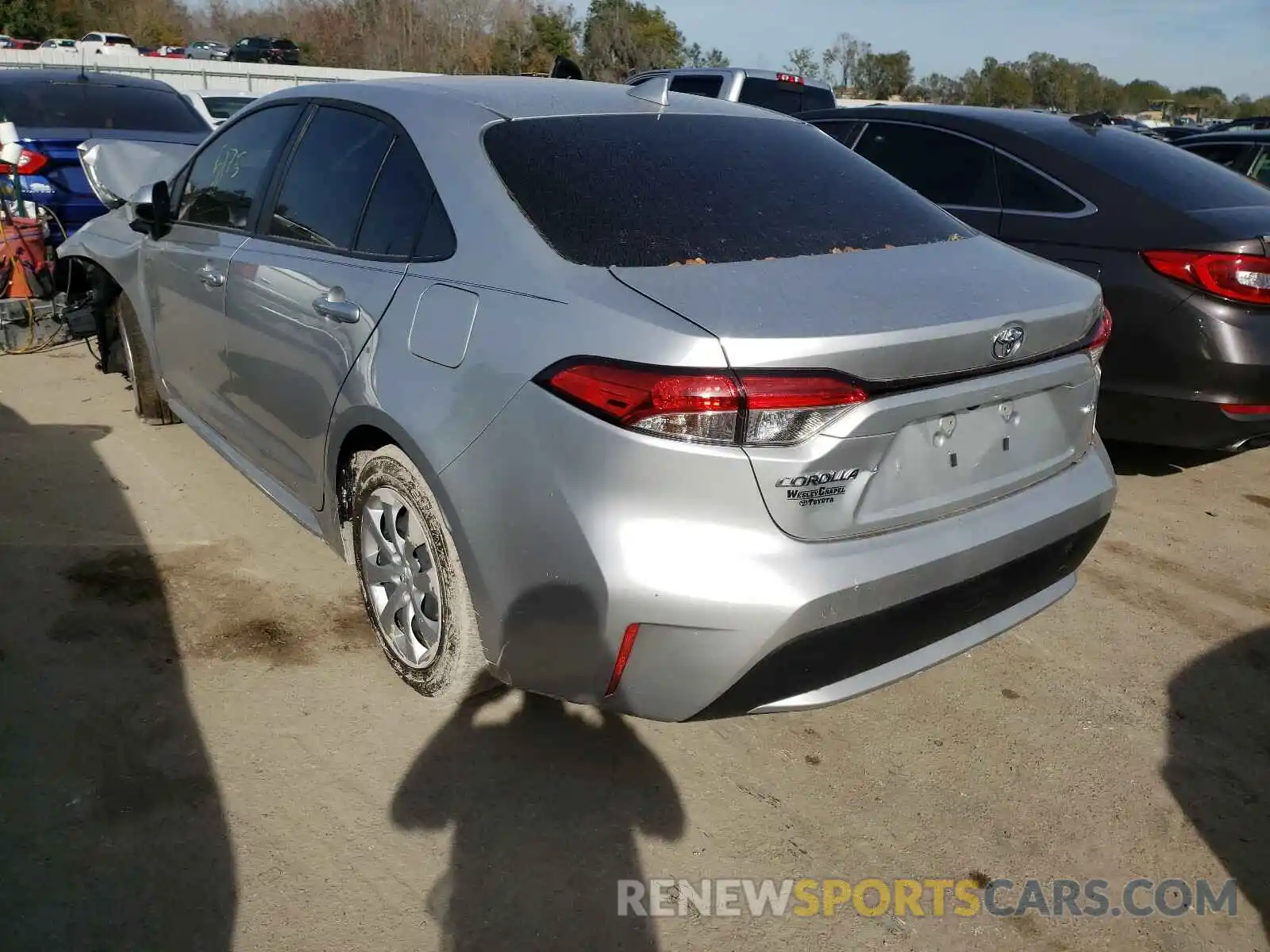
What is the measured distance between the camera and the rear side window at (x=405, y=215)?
2.62 metres

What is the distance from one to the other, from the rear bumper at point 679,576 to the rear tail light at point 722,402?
1.6 inches

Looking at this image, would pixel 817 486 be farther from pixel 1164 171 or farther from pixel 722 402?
pixel 1164 171

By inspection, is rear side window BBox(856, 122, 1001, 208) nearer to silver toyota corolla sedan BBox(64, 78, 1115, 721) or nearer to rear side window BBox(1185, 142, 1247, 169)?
silver toyota corolla sedan BBox(64, 78, 1115, 721)

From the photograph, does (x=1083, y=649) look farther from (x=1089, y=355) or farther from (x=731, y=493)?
(x=731, y=493)

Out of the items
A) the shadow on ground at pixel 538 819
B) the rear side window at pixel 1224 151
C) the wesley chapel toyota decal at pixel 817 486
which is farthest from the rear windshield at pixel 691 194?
the rear side window at pixel 1224 151

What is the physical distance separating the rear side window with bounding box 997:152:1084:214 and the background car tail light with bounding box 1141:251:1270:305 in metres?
0.60

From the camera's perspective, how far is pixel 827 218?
2.73m

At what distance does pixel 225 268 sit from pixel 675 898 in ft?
8.33

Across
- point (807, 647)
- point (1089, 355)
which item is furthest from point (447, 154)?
point (1089, 355)

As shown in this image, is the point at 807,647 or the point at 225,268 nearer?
the point at 807,647

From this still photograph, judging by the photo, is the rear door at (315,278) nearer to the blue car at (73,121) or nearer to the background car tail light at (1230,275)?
the background car tail light at (1230,275)

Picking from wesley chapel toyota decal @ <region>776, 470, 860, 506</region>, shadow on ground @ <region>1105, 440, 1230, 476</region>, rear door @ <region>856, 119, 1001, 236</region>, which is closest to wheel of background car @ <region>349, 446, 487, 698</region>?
wesley chapel toyota decal @ <region>776, 470, 860, 506</region>

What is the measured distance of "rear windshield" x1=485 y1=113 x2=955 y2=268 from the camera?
7.98 ft

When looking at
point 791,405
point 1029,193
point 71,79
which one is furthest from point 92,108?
point 791,405
